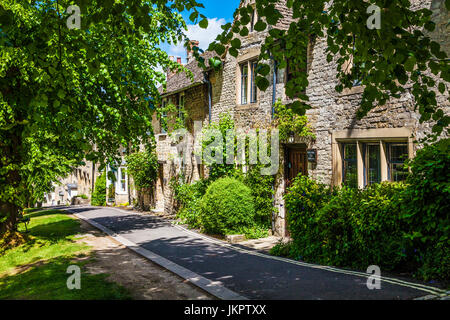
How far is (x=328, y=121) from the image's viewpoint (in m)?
10.5

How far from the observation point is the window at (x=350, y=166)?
389 inches

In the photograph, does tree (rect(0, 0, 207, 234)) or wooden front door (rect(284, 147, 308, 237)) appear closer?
tree (rect(0, 0, 207, 234))

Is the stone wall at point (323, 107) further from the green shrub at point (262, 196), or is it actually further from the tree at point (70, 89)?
the tree at point (70, 89)

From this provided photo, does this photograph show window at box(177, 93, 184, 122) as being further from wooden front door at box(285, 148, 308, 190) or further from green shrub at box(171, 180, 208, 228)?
wooden front door at box(285, 148, 308, 190)

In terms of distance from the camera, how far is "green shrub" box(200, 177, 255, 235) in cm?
1187

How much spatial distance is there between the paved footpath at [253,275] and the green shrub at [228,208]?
0.62 meters

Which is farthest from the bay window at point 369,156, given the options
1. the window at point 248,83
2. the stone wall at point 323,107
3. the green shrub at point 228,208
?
the window at point 248,83

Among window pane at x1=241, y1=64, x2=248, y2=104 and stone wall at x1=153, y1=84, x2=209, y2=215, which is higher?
window pane at x1=241, y1=64, x2=248, y2=104

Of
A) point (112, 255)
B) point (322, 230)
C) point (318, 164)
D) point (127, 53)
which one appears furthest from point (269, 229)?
point (127, 53)

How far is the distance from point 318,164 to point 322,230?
8.92 ft

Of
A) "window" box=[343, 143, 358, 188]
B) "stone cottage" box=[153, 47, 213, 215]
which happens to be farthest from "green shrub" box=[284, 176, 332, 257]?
"stone cottage" box=[153, 47, 213, 215]

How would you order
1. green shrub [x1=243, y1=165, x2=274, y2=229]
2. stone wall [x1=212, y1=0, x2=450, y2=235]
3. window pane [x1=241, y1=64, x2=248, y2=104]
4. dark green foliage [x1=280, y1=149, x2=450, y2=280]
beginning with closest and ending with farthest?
dark green foliage [x1=280, y1=149, x2=450, y2=280]
stone wall [x1=212, y1=0, x2=450, y2=235]
green shrub [x1=243, y1=165, x2=274, y2=229]
window pane [x1=241, y1=64, x2=248, y2=104]
